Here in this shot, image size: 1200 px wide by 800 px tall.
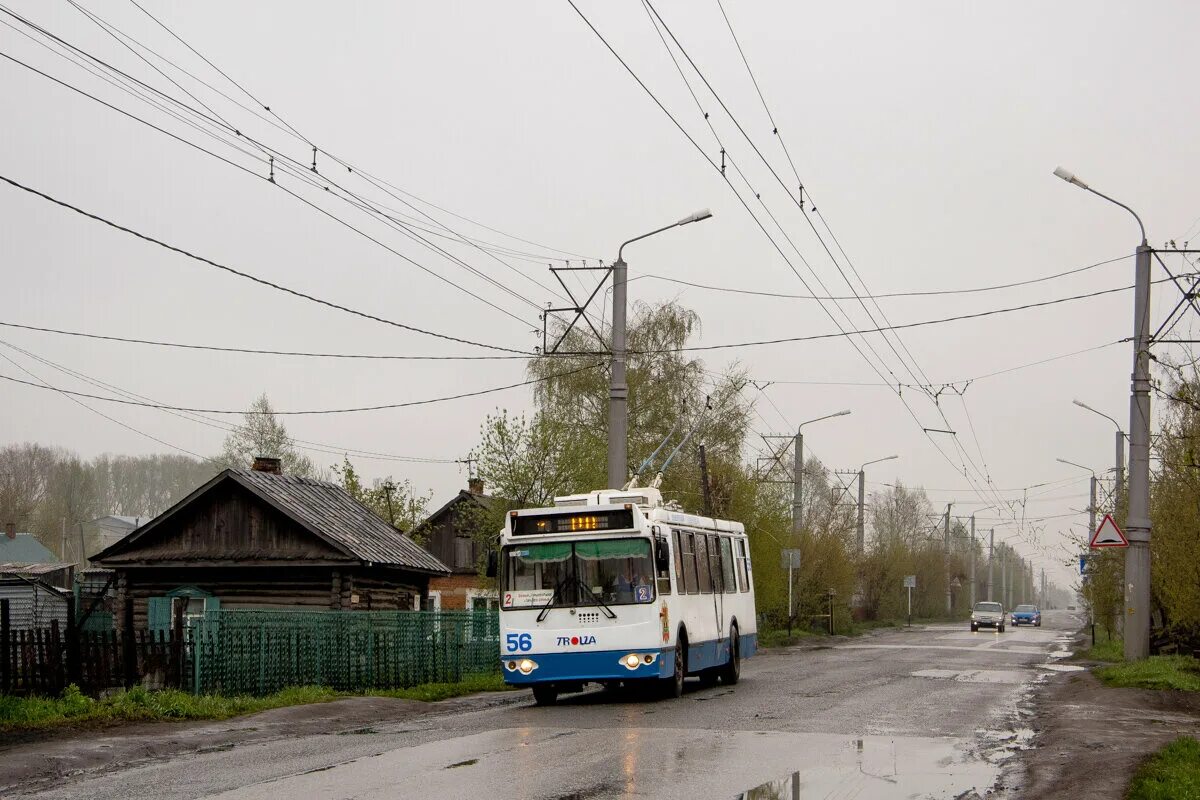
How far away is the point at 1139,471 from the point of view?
27.2 metres

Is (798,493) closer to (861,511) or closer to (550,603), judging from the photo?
(861,511)

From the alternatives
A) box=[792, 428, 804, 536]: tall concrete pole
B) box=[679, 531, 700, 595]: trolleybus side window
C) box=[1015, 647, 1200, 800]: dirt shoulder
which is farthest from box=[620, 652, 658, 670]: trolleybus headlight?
box=[792, 428, 804, 536]: tall concrete pole

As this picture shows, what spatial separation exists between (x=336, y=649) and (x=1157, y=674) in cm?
1386

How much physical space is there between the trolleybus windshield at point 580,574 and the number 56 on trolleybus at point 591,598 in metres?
0.01

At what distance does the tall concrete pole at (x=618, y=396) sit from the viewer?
29000 mm

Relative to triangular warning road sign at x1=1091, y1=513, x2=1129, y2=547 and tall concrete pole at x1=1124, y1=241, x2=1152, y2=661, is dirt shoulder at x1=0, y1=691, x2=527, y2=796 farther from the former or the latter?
tall concrete pole at x1=1124, y1=241, x2=1152, y2=661

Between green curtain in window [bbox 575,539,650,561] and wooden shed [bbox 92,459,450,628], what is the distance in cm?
1034

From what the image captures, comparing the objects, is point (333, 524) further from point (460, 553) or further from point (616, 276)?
point (460, 553)

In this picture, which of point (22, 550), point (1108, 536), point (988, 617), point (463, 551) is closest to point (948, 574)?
point (988, 617)

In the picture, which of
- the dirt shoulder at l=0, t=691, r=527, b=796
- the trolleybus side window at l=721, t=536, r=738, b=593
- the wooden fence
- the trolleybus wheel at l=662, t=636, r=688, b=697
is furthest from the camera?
the trolleybus side window at l=721, t=536, r=738, b=593

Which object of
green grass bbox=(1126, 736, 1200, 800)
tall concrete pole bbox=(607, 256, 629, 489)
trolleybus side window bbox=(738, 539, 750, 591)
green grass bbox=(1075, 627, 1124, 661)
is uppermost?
tall concrete pole bbox=(607, 256, 629, 489)

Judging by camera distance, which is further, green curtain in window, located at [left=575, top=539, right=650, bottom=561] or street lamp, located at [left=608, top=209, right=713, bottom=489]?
street lamp, located at [left=608, top=209, right=713, bottom=489]

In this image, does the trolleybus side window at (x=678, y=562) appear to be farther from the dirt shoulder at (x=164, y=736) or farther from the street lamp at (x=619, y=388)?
the street lamp at (x=619, y=388)

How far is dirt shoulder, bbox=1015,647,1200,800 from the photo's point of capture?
11.8 m
